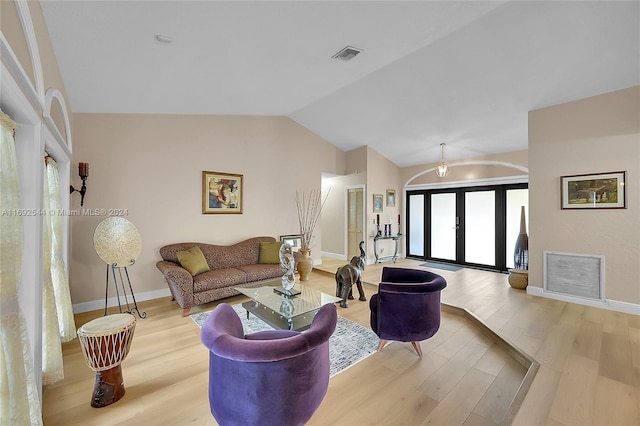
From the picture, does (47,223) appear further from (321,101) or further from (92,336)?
(321,101)

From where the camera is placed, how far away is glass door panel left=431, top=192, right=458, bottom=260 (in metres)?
6.35

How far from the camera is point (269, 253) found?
4.64 metres

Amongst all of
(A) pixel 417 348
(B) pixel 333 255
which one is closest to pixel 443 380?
(A) pixel 417 348

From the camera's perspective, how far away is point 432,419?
1719mm

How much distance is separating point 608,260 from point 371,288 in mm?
3139

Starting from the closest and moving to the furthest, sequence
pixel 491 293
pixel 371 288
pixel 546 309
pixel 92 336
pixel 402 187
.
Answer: pixel 92 336
pixel 546 309
pixel 491 293
pixel 371 288
pixel 402 187

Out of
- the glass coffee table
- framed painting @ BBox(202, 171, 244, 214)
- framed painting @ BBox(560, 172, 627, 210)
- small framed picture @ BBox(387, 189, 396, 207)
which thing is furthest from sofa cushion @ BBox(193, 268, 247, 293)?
framed painting @ BBox(560, 172, 627, 210)

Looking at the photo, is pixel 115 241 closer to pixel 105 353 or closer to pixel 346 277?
pixel 105 353

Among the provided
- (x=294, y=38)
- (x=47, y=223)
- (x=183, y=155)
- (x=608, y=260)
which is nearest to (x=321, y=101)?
(x=294, y=38)

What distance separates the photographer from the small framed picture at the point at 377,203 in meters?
6.39

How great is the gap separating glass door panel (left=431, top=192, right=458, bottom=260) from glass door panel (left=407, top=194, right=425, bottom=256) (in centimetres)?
28

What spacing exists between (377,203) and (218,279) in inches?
162

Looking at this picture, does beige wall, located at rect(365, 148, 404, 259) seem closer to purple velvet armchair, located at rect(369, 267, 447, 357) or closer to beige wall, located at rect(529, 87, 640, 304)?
beige wall, located at rect(529, 87, 640, 304)

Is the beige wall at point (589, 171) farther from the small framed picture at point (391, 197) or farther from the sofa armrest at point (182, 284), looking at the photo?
the sofa armrest at point (182, 284)
